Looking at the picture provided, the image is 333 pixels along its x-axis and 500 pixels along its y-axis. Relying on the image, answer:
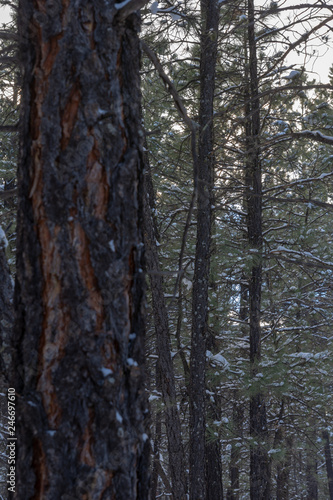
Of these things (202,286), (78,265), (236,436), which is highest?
(202,286)

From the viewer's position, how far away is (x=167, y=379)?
718 cm

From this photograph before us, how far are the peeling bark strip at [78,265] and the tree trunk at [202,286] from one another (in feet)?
16.6

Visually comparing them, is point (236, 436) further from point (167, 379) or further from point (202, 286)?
point (202, 286)

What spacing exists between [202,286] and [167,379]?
159cm

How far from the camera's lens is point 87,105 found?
1438 millimetres

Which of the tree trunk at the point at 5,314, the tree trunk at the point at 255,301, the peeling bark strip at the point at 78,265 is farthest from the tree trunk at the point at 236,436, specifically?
the peeling bark strip at the point at 78,265

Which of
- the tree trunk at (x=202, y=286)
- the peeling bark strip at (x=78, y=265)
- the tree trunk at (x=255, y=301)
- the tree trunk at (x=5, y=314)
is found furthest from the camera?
the tree trunk at (x=255, y=301)

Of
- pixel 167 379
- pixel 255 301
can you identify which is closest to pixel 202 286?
pixel 167 379

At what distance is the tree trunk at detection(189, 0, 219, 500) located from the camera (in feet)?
21.6

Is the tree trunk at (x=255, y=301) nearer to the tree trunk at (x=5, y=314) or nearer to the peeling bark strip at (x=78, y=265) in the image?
the tree trunk at (x=5, y=314)

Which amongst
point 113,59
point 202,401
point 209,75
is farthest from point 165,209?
point 113,59

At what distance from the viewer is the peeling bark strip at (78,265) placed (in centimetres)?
133

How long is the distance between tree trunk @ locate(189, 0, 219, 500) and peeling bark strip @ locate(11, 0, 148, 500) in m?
5.07

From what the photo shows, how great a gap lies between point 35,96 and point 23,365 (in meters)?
0.84
